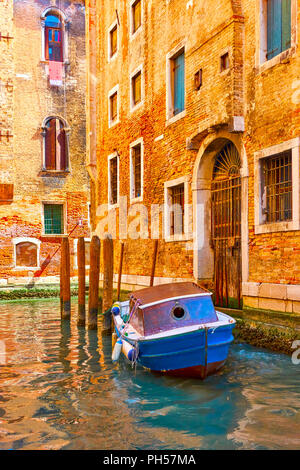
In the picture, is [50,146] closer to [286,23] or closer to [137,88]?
[137,88]

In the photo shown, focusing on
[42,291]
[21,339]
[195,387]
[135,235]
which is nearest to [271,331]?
[195,387]

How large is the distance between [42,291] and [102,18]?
32.7ft

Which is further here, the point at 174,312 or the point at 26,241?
the point at 26,241

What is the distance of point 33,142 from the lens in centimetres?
2144

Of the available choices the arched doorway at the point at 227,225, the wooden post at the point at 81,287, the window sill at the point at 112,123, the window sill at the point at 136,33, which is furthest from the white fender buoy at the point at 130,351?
the window sill at the point at 112,123

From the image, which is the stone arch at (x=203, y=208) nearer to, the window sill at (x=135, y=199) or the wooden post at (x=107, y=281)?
the wooden post at (x=107, y=281)

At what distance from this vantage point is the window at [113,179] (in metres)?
15.6

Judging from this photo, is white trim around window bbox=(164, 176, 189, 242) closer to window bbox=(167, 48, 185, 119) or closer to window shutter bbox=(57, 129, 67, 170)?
window bbox=(167, 48, 185, 119)

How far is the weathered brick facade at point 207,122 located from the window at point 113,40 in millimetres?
282

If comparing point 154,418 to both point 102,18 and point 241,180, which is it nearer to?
point 241,180

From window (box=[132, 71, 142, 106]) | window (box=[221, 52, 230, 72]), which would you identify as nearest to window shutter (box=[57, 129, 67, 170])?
window (box=[132, 71, 142, 106])

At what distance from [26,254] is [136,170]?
339 inches

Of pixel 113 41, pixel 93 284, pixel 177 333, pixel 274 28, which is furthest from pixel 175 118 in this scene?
pixel 177 333

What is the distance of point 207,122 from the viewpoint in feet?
32.5
